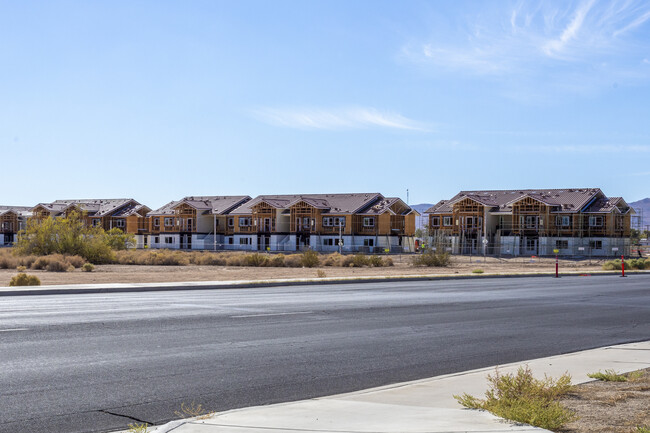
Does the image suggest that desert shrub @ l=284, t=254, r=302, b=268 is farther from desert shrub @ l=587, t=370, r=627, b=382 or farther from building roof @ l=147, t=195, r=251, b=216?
desert shrub @ l=587, t=370, r=627, b=382

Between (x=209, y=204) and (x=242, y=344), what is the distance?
95022 millimetres

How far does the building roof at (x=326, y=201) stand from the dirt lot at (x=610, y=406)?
83153mm

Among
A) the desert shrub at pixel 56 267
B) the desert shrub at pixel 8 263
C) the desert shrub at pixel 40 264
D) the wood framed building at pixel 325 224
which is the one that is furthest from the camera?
the wood framed building at pixel 325 224

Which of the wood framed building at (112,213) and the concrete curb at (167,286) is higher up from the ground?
the wood framed building at (112,213)

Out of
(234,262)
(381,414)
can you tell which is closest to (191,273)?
(234,262)

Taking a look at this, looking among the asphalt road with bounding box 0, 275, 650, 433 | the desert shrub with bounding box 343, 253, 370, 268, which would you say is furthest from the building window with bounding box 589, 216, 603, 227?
the asphalt road with bounding box 0, 275, 650, 433

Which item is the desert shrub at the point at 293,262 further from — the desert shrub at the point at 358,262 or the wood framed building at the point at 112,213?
the wood framed building at the point at 112,213

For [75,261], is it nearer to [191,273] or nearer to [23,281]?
[191,273]

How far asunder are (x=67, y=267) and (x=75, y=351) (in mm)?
36293

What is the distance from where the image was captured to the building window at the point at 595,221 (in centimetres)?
8003

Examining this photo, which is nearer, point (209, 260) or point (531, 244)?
point (209, 260)

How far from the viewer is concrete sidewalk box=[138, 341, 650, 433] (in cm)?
616

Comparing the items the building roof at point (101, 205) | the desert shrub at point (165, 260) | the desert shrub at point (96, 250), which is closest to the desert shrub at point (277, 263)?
the desert shrub at point (165, 260)

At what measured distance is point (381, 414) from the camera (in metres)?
6.84
